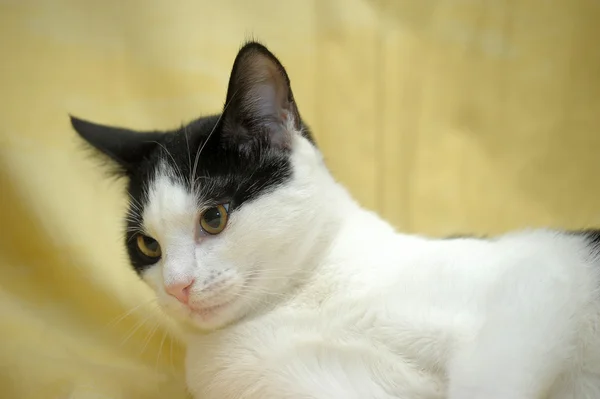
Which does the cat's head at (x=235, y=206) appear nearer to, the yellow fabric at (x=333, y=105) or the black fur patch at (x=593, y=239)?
the yellow fabric at (x=333, y=105)

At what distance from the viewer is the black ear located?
3.85 feet

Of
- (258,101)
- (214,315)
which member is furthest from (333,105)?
(214,315)

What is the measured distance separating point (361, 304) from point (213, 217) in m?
0.31

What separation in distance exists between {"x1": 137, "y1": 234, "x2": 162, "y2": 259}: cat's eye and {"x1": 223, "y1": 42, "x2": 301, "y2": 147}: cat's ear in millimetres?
254

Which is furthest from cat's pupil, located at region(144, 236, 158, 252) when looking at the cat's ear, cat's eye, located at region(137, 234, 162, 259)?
the cat's ear

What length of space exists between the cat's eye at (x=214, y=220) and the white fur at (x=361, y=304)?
0.02 m

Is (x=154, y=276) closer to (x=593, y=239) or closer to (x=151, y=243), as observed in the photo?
(x=151, y=243)

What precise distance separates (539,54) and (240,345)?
1.43 m

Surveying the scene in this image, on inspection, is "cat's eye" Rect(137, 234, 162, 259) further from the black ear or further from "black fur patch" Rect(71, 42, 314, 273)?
the black ear

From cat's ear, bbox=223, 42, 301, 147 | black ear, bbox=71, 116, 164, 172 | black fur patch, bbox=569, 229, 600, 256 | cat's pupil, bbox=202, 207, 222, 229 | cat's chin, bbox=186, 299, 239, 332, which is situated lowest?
cat's chin, bbox=186, 299, 239, 332

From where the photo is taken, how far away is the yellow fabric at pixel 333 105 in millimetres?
1347

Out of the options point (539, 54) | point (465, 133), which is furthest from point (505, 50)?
point (465, 133)

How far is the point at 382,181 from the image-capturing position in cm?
184

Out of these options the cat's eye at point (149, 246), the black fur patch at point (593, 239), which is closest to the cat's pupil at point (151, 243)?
the cat's eye at point (149, 246)
